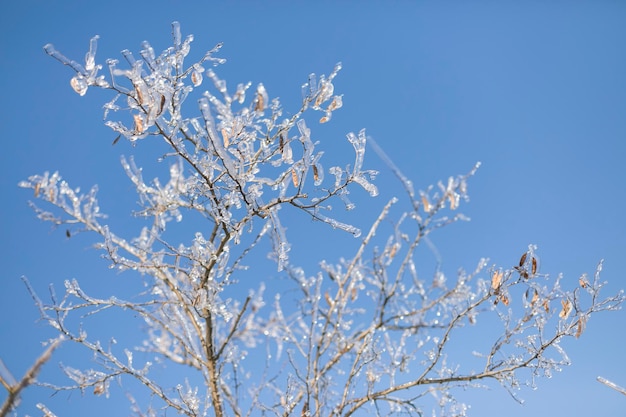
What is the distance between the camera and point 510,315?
3299 mm

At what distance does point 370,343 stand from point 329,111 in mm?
2022

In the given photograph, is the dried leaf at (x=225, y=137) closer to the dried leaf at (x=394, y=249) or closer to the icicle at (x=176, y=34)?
the icicle at (x=176, y=34)

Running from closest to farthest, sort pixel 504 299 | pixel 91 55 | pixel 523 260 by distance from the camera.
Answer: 1. pixel 91 55
2. pixel 523 260
3. pixel 504 299

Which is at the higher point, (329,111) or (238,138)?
(329,111)

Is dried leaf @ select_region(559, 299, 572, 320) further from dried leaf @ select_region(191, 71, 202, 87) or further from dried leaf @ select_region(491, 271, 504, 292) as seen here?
dried leaf @ select_region(191, 71, 202, 87)

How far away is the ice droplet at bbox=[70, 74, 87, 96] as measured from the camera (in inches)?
80.4

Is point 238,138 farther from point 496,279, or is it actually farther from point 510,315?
point 510,315

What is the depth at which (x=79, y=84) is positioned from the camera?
2.06 m

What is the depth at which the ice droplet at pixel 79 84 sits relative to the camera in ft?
6.70

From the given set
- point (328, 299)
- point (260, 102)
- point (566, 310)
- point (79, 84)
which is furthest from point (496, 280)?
point (79, 84)

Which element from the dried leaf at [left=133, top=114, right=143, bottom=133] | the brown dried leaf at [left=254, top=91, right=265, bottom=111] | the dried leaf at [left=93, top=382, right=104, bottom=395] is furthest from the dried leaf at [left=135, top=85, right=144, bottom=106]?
the dried leaf at [left=93, top=382, right=104, bottom=395]

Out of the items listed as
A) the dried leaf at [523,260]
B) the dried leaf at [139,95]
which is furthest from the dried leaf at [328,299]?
the dried leaf at [139,95]

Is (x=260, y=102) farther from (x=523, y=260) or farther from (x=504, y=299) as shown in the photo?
(x=504, y=299)

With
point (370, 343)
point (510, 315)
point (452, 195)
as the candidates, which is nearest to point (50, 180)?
point (370, 343)
